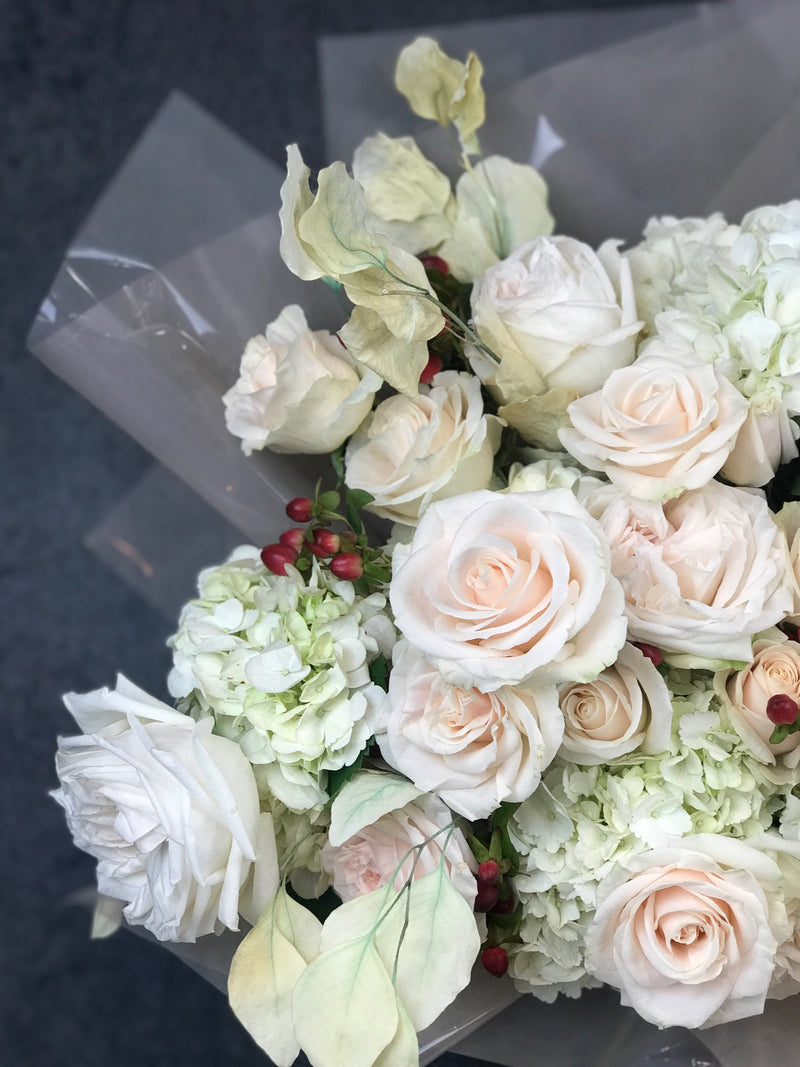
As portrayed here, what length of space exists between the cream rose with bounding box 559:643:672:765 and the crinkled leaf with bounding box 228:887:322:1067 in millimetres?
167

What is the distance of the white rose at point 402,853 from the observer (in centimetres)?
50

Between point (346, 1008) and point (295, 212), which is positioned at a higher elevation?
point (295, 212)

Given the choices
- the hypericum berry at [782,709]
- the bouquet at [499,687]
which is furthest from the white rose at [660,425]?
the hypericum berry at [782,709]

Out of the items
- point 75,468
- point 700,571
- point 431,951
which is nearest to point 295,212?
point 700,571

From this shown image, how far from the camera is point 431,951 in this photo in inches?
18.8

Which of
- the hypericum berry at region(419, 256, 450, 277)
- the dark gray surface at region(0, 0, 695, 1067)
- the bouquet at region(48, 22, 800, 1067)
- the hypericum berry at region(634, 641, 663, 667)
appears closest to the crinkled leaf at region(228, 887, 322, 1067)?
the bouquet at region(48, 22, 800, 1067)

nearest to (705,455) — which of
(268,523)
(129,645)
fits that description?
(268,523)

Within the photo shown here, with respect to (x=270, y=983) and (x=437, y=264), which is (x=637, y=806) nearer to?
(x=270, y=983)

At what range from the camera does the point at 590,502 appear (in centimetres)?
49

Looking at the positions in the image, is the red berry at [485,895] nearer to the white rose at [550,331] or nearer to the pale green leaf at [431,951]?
the pale green leaf at [431,951]

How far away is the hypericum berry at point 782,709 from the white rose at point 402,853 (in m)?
0.16

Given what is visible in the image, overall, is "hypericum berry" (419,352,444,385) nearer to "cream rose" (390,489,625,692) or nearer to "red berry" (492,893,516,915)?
"cream rose" (390,489,625,692)

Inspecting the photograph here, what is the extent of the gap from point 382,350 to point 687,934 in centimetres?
31

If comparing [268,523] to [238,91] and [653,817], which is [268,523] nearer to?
[653,817]
